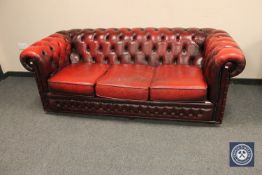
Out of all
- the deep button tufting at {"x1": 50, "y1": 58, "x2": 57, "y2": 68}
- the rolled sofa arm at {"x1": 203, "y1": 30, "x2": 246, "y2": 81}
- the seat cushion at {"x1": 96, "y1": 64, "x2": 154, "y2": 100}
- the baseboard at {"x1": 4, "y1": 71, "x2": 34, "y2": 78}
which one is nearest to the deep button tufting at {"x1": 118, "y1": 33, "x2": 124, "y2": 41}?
the seat cushion at {"x1": 96, "y1": 64, "x2": 154, "y2": 100}

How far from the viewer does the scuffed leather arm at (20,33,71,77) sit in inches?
84.3

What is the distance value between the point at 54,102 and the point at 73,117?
25 centimetres

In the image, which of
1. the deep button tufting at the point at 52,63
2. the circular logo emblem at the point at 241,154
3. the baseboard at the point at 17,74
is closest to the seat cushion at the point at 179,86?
the circular logo emblem at the point at 241,154

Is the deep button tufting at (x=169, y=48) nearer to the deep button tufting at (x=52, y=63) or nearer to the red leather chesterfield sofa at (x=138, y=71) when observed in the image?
the red leather chesterfield sofa at (x=138, y=71)

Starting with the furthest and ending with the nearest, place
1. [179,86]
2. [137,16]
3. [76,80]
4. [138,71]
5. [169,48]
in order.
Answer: [137,16]
[169,48]
[138,71]
[76,80]
[179,86]

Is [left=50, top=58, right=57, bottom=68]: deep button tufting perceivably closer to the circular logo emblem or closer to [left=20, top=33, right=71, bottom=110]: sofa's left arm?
[left=20, top=33, right=71, bottom=110]: sofa's left arm

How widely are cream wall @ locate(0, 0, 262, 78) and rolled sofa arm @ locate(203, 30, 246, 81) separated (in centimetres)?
61

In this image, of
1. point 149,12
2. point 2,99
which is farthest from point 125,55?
point 2,99

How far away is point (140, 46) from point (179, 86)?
2.54 ft

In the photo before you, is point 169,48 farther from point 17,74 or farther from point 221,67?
point 17,74

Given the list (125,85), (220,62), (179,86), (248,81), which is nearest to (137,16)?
(125,85)

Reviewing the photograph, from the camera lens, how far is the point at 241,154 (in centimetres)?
171

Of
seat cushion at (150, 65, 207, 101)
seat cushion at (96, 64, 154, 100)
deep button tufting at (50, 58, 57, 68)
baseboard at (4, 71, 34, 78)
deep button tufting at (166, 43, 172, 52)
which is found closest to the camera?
seat cushion at (150, 65, 207, 101)

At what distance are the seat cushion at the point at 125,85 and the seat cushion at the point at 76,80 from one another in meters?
0.09
